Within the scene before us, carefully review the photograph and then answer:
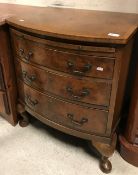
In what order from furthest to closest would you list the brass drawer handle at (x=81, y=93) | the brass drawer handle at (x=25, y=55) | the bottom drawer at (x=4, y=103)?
the bottom drawer at (x=4, y=103)
the brass drawer handle at (x=25, y=55)
the brass drawer handle at (x=81, y=93)

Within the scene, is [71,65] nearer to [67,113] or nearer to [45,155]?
[67,113]

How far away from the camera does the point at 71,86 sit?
3.75 feet

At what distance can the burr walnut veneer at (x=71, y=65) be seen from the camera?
100 cm

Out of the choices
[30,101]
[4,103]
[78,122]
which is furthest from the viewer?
[4,103]

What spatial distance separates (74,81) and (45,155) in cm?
64

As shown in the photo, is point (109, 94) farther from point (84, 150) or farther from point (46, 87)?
point (84, 150)

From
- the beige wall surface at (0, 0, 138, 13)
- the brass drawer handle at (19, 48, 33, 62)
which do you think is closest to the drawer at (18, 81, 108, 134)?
the brass drawer handle at (19, 48, 33, 62)

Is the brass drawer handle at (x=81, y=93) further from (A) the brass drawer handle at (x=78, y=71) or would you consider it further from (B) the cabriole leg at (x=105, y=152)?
(B) the cabriole leg at (x=105, y=152)

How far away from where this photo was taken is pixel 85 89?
1109 mm

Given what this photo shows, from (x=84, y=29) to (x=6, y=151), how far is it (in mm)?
991

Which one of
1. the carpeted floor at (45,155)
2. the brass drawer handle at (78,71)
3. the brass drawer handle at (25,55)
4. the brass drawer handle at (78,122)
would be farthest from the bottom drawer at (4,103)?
the brass drawer handle at (78,71)

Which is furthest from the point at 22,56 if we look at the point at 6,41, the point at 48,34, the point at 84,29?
the point at 84,29

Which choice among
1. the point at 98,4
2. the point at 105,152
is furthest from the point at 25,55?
the point at 105,152

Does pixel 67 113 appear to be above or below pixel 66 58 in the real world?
below
